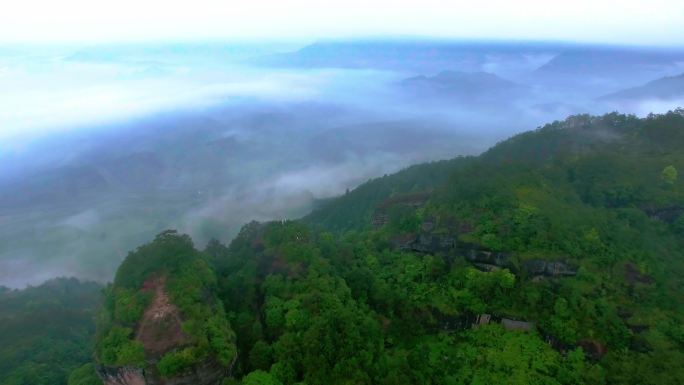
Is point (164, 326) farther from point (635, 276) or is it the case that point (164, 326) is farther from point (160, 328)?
point (635, 276)

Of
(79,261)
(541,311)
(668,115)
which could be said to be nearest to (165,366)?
(541,311)

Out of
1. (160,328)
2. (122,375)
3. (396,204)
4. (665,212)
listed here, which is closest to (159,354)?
(160,328)

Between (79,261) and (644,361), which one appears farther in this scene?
(79,261)

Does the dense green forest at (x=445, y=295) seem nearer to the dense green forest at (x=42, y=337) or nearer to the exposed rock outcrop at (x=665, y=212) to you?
the exposed rock outcrop at (x=665, y=212)

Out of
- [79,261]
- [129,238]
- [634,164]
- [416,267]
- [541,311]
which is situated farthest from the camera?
[129,238]

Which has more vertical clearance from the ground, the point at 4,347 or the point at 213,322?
the point at 213,322

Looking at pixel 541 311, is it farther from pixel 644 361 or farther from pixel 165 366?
pixel 165 366

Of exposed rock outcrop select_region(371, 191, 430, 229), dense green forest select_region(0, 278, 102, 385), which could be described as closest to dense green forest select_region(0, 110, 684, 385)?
dense green forest select_region(0, 278, 102, 385)

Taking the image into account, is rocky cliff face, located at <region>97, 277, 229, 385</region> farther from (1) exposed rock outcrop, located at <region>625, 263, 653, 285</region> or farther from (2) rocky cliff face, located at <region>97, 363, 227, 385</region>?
(1) exposed rock outcrop, located at <region>625, 263, 653, 285</region>
